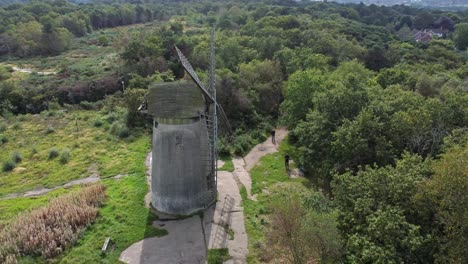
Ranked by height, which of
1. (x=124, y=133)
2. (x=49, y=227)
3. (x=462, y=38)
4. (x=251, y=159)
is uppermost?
(x=462, y=38)

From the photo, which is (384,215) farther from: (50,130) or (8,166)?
(50,130)

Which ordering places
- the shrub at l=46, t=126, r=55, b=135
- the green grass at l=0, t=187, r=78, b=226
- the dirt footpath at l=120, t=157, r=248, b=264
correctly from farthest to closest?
1. the shrub at l=46, t=126, r=55, b=135
2. the green grass at l=0, t=187, r=78, b=226
3. the dirt footpath at l=120, t=157, r=248, b=264

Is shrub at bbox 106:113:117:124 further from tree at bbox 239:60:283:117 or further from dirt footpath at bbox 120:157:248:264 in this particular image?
dirt footpath at bbox 120:157:248:264

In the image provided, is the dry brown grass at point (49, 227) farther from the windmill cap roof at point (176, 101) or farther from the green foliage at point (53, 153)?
the green foliage at point (53, 153)

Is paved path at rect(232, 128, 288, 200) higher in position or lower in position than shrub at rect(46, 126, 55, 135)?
higher

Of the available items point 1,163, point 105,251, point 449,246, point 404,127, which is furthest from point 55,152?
point 449,246

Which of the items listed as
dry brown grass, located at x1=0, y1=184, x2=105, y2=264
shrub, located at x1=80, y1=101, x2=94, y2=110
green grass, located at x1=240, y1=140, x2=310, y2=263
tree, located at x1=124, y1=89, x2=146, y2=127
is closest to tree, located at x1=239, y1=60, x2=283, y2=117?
green grass, located at x1=240, y1=140, x2=310, y2=263

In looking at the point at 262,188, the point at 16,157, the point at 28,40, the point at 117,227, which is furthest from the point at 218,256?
the point at 28,40
